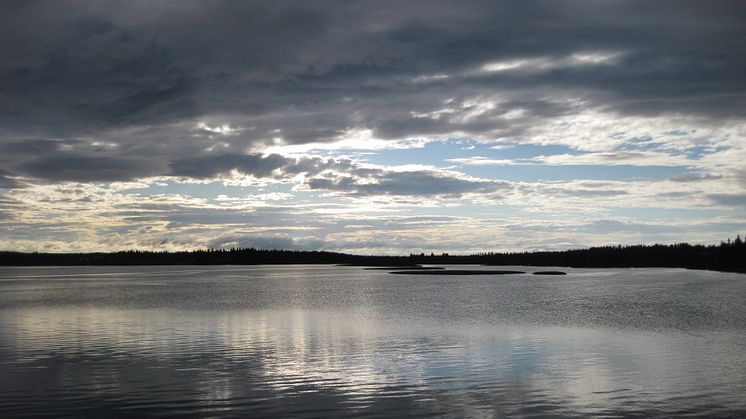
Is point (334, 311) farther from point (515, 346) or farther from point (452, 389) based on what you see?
point (452, 389)

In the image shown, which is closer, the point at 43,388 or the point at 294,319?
the point at 43,388

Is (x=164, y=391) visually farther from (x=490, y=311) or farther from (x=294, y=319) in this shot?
(x=490, y=311)

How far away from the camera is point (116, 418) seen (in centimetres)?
1838

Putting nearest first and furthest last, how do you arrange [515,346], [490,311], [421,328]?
[515,346]
[421,328]
[490,311]

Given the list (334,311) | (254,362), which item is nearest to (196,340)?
(254,362)

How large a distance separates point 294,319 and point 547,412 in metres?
31.1

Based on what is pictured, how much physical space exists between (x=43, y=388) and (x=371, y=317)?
1145 inches

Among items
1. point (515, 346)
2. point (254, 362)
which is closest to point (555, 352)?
point (515, 346)

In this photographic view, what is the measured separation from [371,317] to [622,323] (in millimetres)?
17810

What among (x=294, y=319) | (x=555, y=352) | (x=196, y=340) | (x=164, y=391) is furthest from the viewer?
(x=294, y=319)

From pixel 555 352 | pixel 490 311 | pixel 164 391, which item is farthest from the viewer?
pixel 490 311

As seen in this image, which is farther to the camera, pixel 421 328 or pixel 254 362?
pixel 421 328

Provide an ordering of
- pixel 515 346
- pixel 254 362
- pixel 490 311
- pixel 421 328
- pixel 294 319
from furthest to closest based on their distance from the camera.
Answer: pixel 490 311 → pixel 294 319 → pixel 421 328 → pixel 515 346 → pixel 254 362

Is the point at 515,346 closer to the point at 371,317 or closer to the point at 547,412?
the point at 547,412
